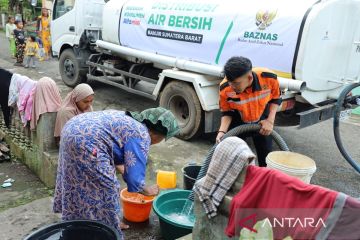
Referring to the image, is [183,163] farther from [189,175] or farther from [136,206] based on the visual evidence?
[136,206]

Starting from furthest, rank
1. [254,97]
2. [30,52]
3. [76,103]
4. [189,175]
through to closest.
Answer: [30,52], [76,103], [189,175], [254,97]

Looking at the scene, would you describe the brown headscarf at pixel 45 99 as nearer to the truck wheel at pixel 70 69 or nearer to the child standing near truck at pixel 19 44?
the truck wheel at pixel 70 69

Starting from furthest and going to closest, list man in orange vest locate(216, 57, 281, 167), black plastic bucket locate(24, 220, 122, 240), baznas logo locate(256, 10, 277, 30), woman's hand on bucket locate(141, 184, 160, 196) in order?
baznas logo locate(256, 10, 277, 30) → man in orange vest locate(216, 57, 281, 167) → woman's hand on bucket locate(141, 184, 160, 196) → black plastic bucket locate(24, 220, 122, 240)

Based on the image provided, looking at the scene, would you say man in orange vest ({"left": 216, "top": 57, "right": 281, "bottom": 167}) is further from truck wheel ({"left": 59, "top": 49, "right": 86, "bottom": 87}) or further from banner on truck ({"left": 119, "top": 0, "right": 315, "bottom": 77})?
truck wheel ({"left": 59, "top": 49, "right": 86, "bottom": 87})

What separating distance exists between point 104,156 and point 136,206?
4.06ft

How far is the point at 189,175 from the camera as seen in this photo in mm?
3926

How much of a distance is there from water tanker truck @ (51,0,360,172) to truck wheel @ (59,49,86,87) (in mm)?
1479

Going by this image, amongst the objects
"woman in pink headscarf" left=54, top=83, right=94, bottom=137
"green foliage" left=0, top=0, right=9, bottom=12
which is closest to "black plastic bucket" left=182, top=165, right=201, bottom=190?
"woman in pink headscarf" left=54, top=83, right=94, bottom=137

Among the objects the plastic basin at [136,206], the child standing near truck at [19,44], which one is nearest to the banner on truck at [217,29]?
the plastic basin at [136,206]

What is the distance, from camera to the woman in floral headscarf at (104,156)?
2.43m

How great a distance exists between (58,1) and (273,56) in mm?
6843

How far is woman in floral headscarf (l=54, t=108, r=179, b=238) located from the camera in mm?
2428

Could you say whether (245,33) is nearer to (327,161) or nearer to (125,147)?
(327,161)

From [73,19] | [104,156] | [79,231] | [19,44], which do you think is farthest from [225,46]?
[19,44]
